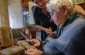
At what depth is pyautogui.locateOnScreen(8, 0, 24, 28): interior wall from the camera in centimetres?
557

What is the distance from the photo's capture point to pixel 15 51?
13.6ft

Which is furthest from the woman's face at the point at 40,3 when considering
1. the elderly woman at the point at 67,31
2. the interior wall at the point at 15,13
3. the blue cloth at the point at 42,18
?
the interior wall at the point at 15,13

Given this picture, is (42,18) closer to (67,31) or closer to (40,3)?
(40,3)

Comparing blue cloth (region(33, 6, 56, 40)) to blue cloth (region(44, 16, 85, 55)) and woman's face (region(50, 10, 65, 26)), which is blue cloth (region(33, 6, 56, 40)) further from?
blue cloth (region(44, 16, 85, 55))

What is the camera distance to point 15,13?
580cm

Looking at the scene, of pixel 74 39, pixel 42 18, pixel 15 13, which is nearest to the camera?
pixel 74 39

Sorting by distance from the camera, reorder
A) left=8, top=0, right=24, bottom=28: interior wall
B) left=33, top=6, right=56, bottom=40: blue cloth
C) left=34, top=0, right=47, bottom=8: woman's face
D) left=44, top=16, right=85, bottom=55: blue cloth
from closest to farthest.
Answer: left=44, top=16, right=85, bottom=55: blue cloth < left=34, top=0, right=47, bottom=8: woman's face < left=33, top=6, right=56, bottom=40: blue cloth < left=8, top=0, right=24, bottom=28: interior wall

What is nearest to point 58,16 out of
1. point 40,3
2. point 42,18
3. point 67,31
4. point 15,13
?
point 67,31

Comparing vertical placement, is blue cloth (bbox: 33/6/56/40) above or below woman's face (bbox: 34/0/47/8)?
below

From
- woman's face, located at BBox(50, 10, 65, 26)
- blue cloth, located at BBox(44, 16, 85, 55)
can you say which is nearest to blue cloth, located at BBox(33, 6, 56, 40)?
woman's face, located at BBox(50, 10, 65, 26)

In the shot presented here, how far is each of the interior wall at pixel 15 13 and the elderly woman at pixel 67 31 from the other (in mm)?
4183

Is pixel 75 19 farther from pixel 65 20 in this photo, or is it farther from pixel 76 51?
pixel 76 51

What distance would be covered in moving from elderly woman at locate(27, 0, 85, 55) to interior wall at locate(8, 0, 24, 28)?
13.7ft

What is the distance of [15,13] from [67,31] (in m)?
4.71
